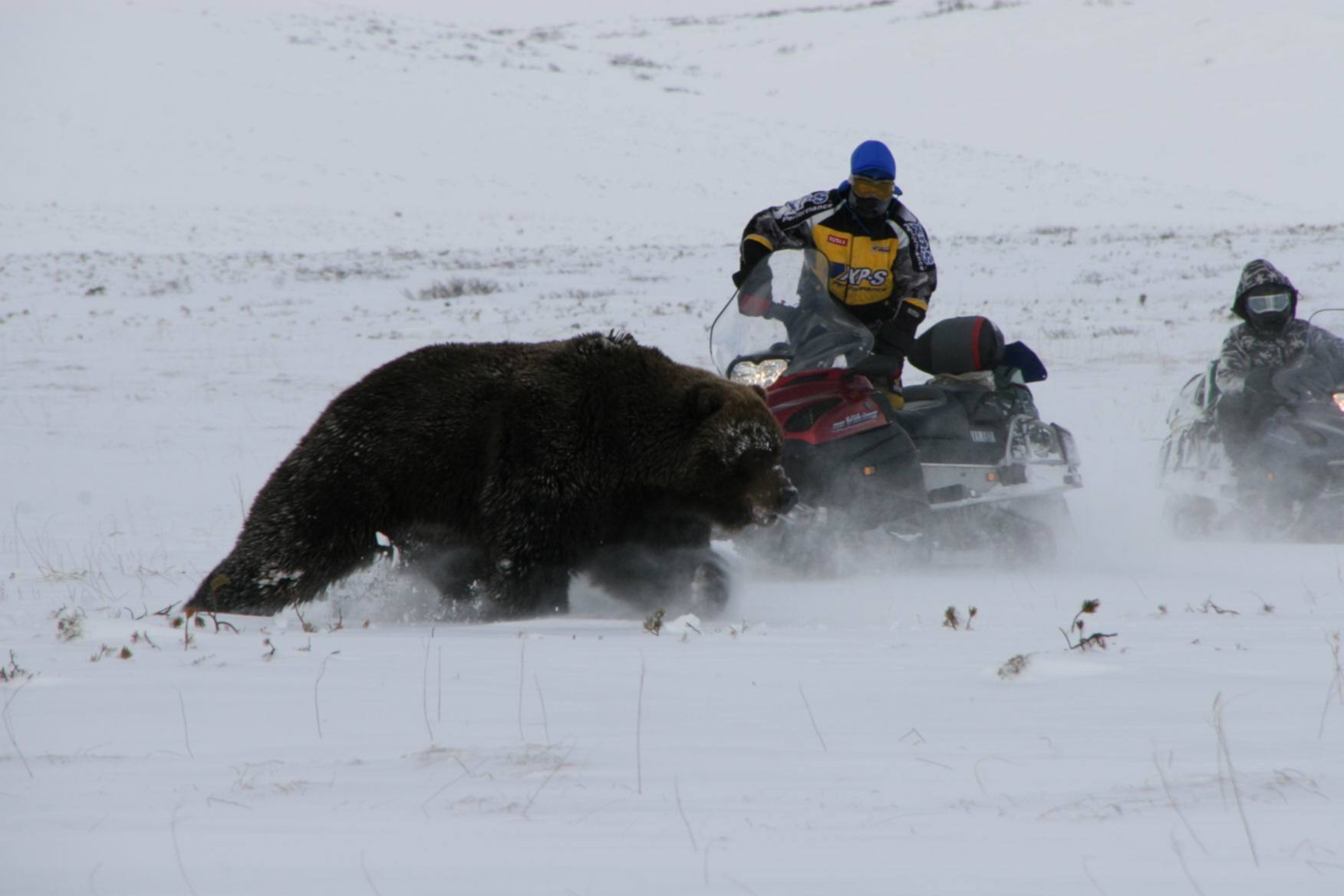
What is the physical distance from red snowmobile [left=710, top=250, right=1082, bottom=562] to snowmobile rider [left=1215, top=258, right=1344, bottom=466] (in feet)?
4.21

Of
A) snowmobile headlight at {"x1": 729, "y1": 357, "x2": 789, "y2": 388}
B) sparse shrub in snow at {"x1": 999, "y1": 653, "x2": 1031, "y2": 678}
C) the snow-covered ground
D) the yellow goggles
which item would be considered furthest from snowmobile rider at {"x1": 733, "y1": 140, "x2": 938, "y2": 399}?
sparse shrub in snow at {"x1": 999, "y1": 653, "x2": 1031, "y2": 678}

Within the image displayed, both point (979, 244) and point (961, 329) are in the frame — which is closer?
point (961, 329)

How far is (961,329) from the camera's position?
27.0 ft

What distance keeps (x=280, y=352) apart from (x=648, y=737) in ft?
58.0

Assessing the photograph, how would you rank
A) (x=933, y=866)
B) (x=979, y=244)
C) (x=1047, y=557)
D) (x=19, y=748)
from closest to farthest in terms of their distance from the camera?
(x=933, y=866) → (x=19, y=748) → (x=1047, y=557) → (x=979, y=244)

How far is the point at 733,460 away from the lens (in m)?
6.29

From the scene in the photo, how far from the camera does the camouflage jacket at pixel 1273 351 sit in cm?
882

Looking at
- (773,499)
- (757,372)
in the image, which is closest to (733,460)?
(773,499)

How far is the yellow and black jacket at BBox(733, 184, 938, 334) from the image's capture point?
7.75 m

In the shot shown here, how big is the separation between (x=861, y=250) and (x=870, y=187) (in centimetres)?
38

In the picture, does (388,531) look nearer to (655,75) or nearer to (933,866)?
(933,866)

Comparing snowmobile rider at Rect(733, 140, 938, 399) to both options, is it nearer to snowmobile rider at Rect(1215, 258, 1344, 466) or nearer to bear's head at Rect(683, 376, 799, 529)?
bear's head at Rect(683, 376, 799, 529)

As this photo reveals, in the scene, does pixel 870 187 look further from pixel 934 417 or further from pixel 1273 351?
pixel 1273 351

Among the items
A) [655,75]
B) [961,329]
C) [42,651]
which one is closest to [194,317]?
[961,329]
